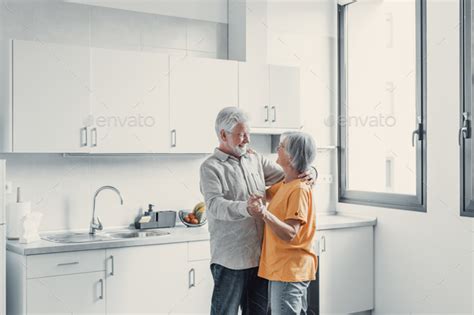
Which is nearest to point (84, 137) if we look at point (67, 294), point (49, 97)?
point (49, 97)

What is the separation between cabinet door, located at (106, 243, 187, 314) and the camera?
3.29m

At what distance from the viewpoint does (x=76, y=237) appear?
3.49m

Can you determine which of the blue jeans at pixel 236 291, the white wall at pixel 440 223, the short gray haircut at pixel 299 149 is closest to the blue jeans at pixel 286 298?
the blue jeans at pixel 236 291

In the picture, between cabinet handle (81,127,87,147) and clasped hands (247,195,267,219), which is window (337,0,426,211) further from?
cabinet handle (81,127,87,147)

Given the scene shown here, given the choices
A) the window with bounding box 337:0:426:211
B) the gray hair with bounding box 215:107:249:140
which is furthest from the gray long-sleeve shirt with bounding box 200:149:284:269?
the window with bounding box 337:0:426:211

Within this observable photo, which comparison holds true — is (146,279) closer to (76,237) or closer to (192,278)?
(192,278)

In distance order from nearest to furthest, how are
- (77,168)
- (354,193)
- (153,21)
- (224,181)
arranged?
(224,181)
(77,168)
(153,21)
(354,193)

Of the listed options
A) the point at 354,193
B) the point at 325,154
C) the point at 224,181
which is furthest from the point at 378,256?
the point at 224,181

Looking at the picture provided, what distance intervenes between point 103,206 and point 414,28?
2470 millimetres

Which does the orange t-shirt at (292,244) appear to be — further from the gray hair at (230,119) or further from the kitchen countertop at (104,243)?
the kitchen countertop at (104,243)

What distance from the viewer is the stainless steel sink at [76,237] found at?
3348mm

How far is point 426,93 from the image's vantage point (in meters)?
3.90

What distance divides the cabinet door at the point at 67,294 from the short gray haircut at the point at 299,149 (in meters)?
1.31

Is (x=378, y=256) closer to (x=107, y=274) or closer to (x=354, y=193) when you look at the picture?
(x=354, y=193)
